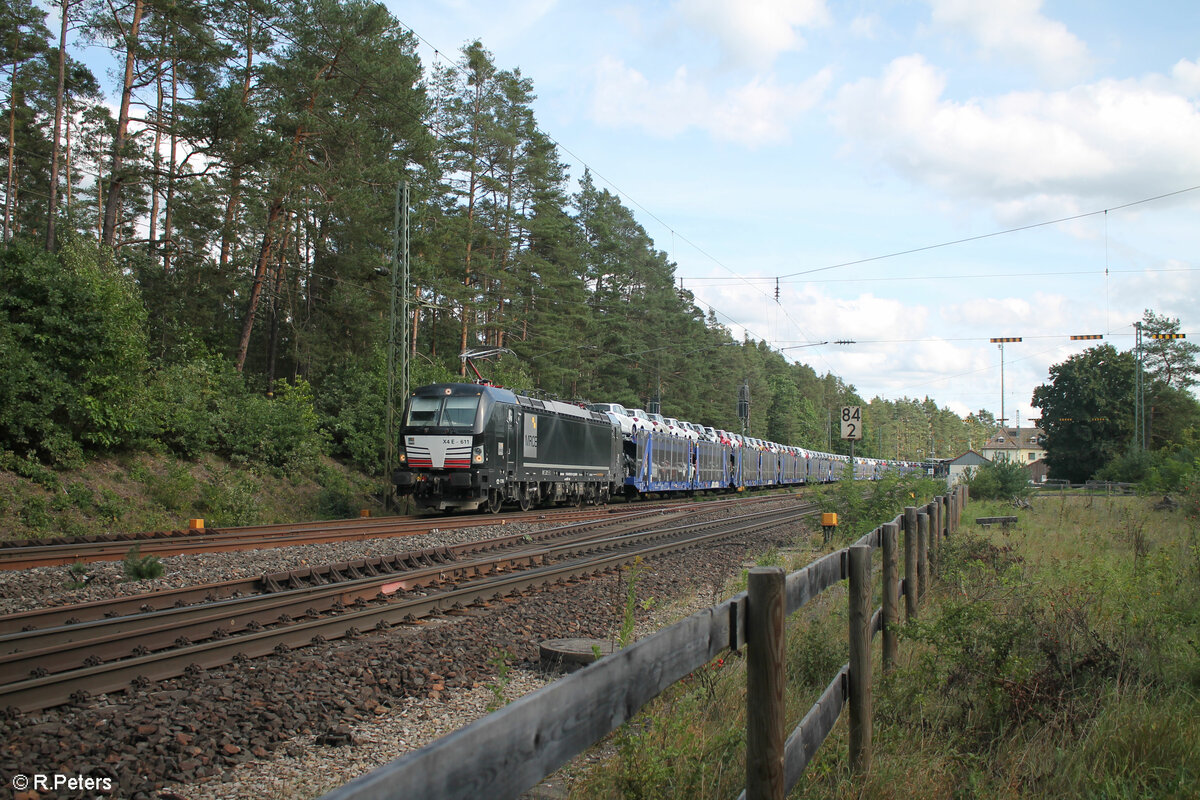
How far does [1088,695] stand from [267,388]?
31.6 m

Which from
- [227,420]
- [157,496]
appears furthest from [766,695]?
[227,420]

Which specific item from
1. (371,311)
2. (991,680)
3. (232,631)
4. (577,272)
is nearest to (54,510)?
(232,631)

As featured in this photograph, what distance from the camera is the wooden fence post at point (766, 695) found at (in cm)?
259

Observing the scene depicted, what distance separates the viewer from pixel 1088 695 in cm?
473

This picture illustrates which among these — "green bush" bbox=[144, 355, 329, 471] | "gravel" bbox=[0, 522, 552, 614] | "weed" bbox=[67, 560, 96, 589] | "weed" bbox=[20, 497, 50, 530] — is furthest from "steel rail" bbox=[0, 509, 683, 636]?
"green bush" bbox=[144, 355, 329, 471]

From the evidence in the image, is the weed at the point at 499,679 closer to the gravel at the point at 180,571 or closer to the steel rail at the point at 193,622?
the steel rail at the point at 193,622

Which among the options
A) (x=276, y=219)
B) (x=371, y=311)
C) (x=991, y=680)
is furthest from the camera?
(x=371, y=311)

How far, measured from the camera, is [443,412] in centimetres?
2002

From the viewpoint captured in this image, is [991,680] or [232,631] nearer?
[991,680]

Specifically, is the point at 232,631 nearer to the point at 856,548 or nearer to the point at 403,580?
the point at 403,580

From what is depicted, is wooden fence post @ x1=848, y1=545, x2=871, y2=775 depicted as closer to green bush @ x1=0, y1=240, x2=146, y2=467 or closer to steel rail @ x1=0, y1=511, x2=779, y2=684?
steel rail @ x1=0, y1=511, x2=779, y2=684

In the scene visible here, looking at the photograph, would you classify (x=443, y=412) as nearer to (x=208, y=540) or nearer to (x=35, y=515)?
(x=208, y=540)
